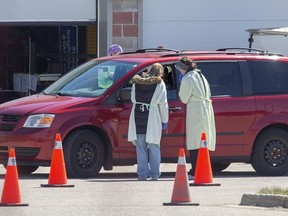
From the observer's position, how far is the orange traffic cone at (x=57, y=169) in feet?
44.3

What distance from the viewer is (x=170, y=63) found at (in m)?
15.6

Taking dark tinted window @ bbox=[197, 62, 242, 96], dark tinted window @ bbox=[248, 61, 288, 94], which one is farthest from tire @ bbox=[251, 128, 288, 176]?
dark tinted window @ bbox=[197, 62, 242, 96]

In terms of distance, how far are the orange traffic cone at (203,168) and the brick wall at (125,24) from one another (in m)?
8.22

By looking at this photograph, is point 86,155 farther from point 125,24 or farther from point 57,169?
point 125,24

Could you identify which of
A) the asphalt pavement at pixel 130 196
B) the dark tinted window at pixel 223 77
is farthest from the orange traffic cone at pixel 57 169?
the dark tinted window at pixel 223 77

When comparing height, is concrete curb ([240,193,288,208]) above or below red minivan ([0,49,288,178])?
below

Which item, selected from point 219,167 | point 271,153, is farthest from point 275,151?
point 219,167

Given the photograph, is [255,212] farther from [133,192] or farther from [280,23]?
[280,23]

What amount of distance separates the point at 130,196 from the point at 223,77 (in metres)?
3.72

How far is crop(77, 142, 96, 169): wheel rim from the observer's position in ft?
48.4

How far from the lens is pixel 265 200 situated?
38.4 ft

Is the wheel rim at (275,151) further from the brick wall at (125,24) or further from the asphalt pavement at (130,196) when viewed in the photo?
the brick wall at (125,24)

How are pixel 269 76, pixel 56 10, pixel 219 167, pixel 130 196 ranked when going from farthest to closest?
1. pixel 56 10
2. pixel 219 167
3. pixel 269 76
4. pixel 130 196

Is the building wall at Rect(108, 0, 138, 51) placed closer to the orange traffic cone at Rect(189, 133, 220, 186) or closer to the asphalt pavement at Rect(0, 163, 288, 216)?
the asphalt pavement at Rect(0, 163, 288, 216)
